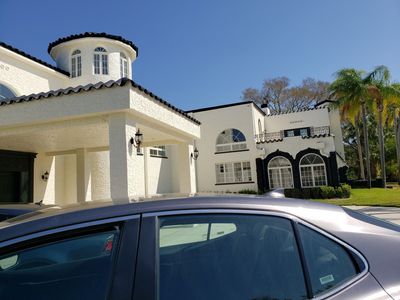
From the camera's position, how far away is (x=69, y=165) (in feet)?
49.0

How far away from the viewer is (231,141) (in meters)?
27.1

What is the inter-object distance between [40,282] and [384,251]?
1845 mm

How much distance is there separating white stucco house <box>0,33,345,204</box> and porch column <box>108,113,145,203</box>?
2cm

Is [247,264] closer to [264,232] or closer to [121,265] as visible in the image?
[264,232]

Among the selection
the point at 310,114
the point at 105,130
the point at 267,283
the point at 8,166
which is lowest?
the point at 267,283

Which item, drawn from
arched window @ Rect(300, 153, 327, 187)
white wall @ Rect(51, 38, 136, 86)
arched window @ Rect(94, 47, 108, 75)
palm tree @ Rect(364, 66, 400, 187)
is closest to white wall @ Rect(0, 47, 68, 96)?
white wall @ Rect(51, 38, 136, 86)

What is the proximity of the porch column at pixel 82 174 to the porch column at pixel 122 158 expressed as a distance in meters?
5.56

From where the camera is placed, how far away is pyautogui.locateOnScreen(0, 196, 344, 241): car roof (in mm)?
1534

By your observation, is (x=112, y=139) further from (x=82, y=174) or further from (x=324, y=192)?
(x=324, y=192)

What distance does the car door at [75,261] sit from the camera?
148 centimetres

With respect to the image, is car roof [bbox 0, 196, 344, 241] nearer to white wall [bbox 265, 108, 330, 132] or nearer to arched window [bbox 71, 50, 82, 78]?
arched window [bbox 71, 50, 82, 78]

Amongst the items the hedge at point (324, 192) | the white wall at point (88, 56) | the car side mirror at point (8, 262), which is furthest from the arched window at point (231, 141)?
the car side mirror at point (8, 262)

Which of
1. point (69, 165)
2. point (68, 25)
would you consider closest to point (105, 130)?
point (69, 165)

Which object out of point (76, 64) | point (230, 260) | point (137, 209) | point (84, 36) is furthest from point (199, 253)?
point (84, 36)
